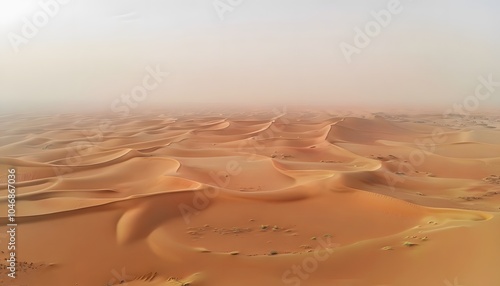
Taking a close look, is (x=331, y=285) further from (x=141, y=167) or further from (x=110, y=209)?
(x=141, y=167)

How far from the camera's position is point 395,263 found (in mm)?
4223

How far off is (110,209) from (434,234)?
5065 millimetres

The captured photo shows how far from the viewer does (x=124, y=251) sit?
4770mm

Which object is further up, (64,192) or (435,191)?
(64,192)

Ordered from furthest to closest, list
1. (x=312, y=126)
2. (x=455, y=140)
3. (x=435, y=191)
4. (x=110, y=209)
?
(x=312, y=126) → (x=455, y=140) → (x=435, y=191) → (x=110, y=209)

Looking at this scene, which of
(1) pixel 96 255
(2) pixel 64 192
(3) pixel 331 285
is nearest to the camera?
(3) pixel 331 285

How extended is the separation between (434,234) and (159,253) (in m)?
3.76

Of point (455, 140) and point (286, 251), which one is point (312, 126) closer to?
point (455, 140)

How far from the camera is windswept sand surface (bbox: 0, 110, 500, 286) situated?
4.17 metres

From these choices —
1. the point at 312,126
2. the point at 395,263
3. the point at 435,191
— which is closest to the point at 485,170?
the point at 435,191

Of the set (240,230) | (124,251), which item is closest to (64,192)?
(124,251)

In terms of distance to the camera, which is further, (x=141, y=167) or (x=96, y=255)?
(x=141, y=167)

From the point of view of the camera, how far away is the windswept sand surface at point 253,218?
4172 millimetres

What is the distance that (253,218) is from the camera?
19.5 feet
